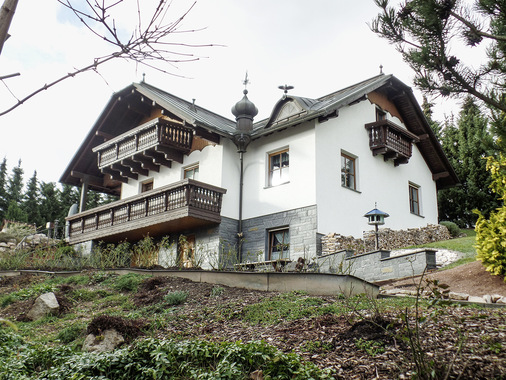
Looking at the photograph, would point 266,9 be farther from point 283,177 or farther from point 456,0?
point 283,177

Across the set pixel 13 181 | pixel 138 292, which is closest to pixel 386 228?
pixel 138 292

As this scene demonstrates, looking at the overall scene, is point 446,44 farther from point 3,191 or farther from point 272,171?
point 3,191

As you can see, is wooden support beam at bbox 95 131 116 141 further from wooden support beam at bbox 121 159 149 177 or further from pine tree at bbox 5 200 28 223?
pine tree at bbox 5 200 28 223

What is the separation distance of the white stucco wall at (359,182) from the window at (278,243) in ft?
4.13

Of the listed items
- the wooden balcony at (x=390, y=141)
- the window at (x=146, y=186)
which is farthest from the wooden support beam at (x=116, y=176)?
the wooden balcony at (x=390, y=141)

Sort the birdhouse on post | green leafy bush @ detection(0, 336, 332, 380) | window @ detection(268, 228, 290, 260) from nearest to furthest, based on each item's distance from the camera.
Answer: green leafy bush @ detection(0, 336, 332, 380) < the birdhouse on post < window @ detection(268, 228, 290, 260)

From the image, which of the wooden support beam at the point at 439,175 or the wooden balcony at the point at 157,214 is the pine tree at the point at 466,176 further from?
the wooden balcony at the point at 157,214

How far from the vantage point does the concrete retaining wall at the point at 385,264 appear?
13.1 metres

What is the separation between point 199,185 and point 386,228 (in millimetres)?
6556

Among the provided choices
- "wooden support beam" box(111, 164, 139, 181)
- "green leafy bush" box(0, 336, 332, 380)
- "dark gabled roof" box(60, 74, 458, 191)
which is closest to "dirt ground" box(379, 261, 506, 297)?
"green leafy bush" box(0, 336, 332, 380)

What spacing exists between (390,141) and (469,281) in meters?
9.14

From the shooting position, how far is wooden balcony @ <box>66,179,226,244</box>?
1705 cm

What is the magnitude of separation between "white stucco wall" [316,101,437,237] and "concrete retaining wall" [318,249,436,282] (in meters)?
2.34

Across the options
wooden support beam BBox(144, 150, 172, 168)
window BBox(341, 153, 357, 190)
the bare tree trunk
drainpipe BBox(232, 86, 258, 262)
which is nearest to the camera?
the bare tree trunk
